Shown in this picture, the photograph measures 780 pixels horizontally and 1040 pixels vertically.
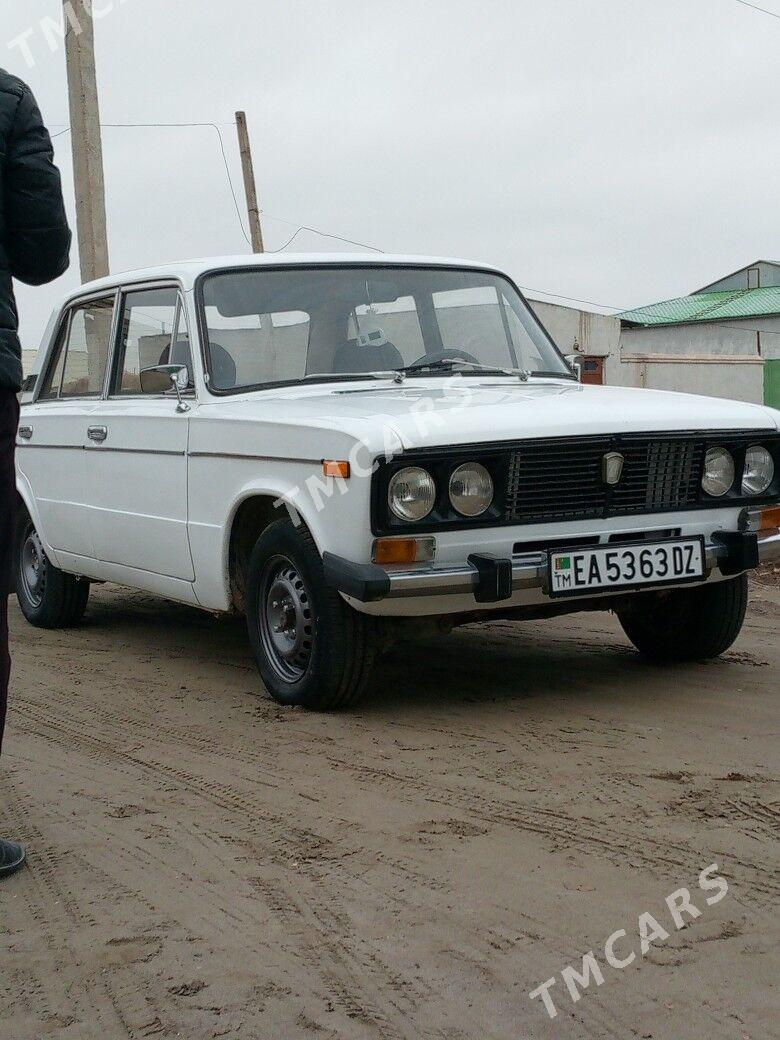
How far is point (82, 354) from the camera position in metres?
Answer: 7.14

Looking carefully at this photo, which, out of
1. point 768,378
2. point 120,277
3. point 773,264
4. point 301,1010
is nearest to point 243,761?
point 301,1010

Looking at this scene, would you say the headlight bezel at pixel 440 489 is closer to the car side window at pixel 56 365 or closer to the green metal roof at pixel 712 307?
the car side window at pixel 56 365

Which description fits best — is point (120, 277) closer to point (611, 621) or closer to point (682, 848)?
point (611, 621)

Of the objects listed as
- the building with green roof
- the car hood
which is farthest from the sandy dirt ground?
the building with green roof

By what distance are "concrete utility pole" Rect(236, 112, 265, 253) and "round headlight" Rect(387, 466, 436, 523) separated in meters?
19.7

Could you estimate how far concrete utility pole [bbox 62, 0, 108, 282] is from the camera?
12.8m

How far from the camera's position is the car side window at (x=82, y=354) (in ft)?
22.3

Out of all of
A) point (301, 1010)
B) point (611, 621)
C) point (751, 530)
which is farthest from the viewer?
point (611, 621)

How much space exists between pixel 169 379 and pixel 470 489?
1.66 metres

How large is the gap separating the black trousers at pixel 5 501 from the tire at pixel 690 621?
2.83 meters

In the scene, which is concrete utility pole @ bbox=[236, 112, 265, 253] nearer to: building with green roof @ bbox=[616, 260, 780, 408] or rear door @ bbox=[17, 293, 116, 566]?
rear door @ bbox=[17, 293, 116, 566]

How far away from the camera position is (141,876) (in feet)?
11.0

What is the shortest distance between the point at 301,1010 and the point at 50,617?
524 centimetres

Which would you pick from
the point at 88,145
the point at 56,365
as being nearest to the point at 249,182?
the point at 88,145
